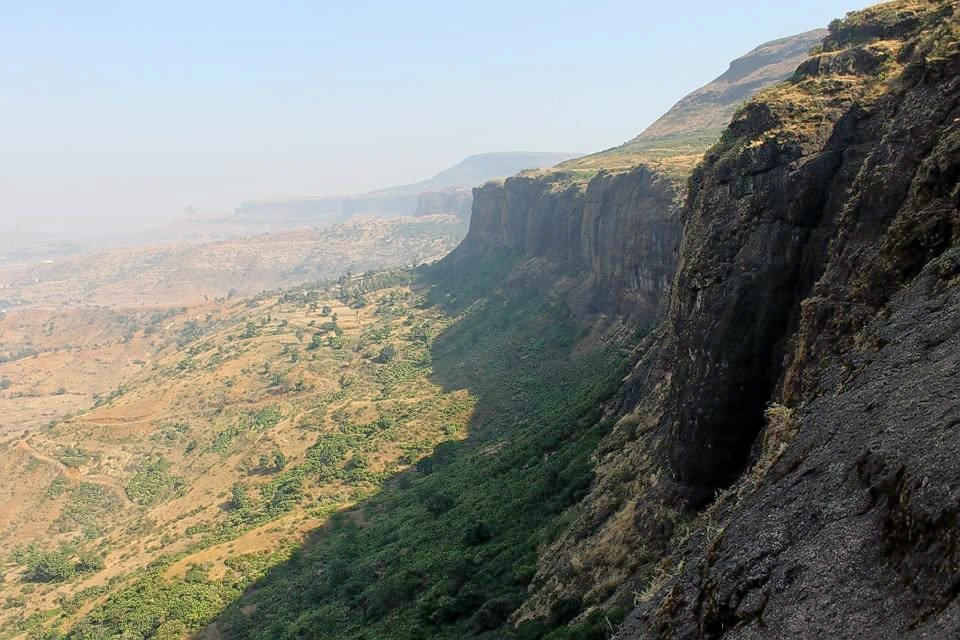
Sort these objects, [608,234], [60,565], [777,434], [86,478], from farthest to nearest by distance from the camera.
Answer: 1. [86,478]
2. [608,234]
3. [60,565]
4. [777,434]

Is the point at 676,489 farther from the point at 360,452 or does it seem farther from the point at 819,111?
the point at 360,452

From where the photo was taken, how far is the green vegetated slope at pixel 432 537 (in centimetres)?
3225

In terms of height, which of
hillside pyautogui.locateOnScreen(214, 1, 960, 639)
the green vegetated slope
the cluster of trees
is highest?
hillside pyautogui.locateOnScreen(214, 1, 960, 639)

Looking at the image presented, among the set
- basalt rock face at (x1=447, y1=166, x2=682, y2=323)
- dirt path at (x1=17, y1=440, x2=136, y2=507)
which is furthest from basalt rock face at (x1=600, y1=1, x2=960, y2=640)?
dirt path at (x1=17, y1=440, x2=136, y2=507)

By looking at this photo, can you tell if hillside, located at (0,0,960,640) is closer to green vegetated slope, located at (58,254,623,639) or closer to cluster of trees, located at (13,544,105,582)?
green vegetated slope, located at (58,254,623,639)

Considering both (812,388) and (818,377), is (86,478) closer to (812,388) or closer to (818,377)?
(812,388)

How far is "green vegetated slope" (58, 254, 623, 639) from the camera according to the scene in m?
32.2

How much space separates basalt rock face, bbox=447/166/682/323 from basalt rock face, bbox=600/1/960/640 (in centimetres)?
3445

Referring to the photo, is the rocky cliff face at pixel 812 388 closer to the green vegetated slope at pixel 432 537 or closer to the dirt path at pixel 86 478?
the green vegetated slope at pixel 432 537

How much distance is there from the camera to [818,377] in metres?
14.8

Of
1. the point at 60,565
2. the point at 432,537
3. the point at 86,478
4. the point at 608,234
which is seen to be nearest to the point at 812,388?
the point at 432,537

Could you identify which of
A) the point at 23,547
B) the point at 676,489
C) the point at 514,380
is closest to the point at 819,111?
the point at 676,489

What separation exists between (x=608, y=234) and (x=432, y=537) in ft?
160

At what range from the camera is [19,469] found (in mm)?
94750
